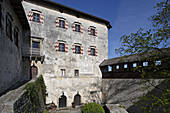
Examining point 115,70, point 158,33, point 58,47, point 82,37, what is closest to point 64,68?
point 58,47

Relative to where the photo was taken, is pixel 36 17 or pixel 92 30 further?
pixel 92 30

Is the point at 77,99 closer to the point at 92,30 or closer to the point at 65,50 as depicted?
the point at 65,50

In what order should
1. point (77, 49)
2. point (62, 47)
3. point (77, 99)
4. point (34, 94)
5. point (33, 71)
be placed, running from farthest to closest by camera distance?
point (77, 49)
point (77, 99)
point (62, 47)
point (33, 71)
point (34, 94)

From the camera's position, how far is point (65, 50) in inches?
595

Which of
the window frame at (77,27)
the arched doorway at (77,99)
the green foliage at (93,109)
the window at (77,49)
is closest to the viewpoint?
the green foliage at (93,109)

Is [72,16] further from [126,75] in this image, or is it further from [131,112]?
[131,112]

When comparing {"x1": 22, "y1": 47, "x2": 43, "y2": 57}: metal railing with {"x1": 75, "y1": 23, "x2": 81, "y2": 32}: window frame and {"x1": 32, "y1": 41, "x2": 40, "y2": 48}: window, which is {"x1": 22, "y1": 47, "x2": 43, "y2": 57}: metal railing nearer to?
{"x1": 32, "y1": 41, "x2": 40, "y2": 48}: window

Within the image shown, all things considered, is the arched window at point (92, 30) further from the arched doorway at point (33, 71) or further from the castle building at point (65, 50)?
the arched doorway at point (33, 71)

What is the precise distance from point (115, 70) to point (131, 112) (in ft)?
20.5

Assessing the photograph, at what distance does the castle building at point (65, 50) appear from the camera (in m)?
13.3

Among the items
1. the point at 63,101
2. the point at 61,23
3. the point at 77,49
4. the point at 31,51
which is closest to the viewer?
the point at 31,51

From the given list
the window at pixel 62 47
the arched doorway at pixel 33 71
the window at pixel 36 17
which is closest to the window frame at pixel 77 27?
the window at pixel 62 47

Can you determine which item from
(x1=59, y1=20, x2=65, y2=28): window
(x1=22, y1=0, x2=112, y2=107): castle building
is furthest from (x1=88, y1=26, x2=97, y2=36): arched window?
(x1=59, y1=20, x2=65, y2=28): window

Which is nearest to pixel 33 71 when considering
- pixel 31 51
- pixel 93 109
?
pixel 31 51
